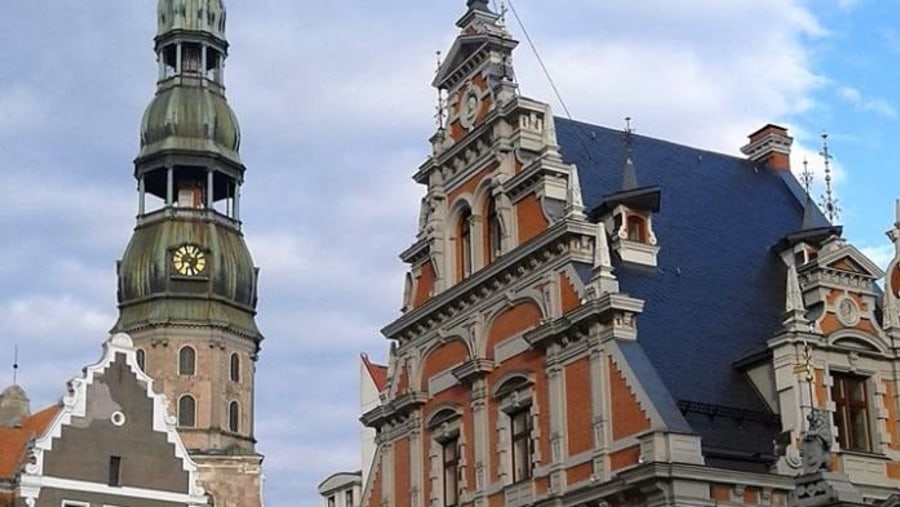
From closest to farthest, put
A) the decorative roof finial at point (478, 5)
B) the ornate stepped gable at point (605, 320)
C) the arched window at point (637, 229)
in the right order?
the ornate stepped gable at point (605, 320), the arched window at point (637, 229), the decorative roof finial at point (478, 5)

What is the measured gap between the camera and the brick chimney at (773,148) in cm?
→ 3959

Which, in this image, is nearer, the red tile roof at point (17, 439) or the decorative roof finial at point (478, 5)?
Result: the decorative roof finial at point (478, 5)

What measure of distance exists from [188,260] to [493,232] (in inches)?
1748

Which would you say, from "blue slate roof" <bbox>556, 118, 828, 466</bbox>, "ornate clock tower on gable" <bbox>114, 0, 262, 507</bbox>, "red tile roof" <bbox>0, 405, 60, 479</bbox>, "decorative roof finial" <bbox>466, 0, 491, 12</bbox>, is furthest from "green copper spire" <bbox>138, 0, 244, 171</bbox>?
"blue slate roof" <bbox>556, 118, 828, 466</bbox>

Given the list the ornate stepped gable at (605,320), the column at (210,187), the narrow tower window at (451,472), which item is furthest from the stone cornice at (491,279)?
the column at (210,187)

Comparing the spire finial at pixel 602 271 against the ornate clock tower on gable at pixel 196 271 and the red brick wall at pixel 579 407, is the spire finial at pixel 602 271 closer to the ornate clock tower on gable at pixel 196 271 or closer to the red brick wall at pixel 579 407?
the red brick wall at pixel 579 407

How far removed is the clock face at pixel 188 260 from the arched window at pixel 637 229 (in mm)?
47095

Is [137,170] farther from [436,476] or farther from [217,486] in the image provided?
[436,476]

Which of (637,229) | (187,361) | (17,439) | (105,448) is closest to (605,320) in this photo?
(637,229)

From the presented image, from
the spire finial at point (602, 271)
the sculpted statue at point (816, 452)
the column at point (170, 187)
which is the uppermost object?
the column at point (170, 187)

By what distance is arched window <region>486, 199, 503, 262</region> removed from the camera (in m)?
34.9

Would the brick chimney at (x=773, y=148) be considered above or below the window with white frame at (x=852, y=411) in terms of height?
above

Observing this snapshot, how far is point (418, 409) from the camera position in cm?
3662

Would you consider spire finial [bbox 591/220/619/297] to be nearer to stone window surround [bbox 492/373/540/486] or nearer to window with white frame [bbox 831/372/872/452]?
stone window surround [bbox 492/373/540/486]
